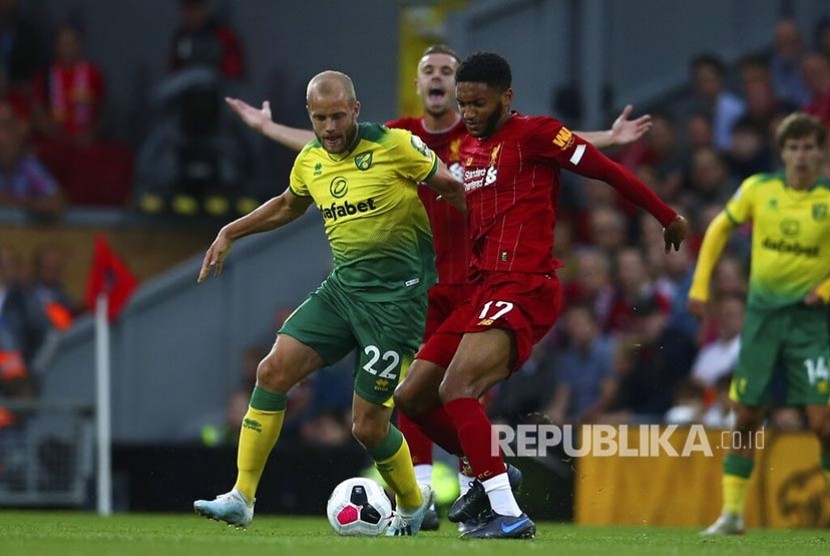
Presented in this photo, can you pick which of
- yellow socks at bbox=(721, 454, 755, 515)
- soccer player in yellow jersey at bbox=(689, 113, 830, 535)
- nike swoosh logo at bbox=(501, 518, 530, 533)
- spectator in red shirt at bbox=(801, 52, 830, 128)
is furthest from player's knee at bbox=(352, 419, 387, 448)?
spectator in red shirt at bbox=(801, 52, 830, 128)

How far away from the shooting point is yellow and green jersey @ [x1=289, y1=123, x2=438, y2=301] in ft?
29.2

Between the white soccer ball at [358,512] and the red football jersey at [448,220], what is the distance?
1465 mm

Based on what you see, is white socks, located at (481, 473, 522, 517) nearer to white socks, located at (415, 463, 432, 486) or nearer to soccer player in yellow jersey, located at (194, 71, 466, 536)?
soccer player in yellow jersey, located at (194, 71, 466, 536)

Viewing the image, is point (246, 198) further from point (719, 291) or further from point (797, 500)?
point (797, 500)

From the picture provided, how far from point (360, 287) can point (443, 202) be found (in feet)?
4.18

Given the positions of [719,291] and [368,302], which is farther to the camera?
[719,291]

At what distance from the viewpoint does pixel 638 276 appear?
46.7 feet

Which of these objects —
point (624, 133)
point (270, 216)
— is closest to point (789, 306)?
point (624, 133)

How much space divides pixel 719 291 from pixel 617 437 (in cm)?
173

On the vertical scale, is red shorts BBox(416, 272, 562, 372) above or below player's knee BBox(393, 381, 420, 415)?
above

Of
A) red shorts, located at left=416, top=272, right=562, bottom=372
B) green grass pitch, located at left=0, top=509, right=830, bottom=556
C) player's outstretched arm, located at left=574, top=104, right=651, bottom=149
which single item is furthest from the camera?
player's outstretched arm, located at left=574, top=104, right=651, bottom=149

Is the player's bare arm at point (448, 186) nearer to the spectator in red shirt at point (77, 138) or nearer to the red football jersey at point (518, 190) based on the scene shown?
the red football jersey at point (518, 190)

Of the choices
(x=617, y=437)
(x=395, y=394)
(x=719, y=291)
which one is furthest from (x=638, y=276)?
(x=395, y=394)

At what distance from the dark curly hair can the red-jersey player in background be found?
124 cm
